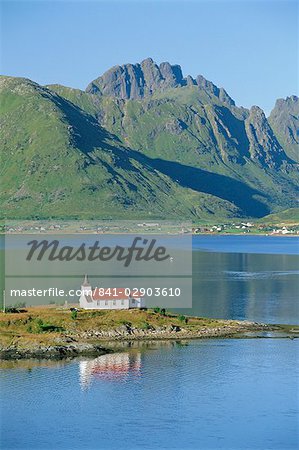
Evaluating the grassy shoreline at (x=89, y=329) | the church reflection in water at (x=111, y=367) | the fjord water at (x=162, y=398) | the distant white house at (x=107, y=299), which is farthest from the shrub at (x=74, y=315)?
the church reflection in water at (x=111, y=367)

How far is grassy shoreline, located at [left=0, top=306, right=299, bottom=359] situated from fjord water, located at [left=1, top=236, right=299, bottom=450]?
3.34 meters

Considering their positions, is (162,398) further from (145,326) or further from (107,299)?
(107,299)

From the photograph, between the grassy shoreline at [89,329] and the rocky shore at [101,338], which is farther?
the grassy shoreline at [89,329]

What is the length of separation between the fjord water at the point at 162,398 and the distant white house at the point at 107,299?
1045 centimetres

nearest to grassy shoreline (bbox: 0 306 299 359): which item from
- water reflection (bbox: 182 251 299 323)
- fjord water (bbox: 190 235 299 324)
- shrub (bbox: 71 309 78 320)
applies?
shrub (bbox: 71 309 78 320)

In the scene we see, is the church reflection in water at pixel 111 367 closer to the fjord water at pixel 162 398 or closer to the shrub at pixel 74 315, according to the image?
the fjord water at pixel 162 398

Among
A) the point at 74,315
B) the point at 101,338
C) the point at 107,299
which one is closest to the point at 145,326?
the point at 101,338

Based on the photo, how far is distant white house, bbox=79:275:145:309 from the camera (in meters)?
107

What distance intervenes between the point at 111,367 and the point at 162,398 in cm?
1188

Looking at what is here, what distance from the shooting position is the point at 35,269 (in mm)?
198875

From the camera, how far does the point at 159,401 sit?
7525cm

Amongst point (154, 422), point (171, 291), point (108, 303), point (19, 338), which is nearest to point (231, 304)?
point (171, 291)

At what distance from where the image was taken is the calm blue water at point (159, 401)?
6556 cm

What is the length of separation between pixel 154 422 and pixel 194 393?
30.4ft
